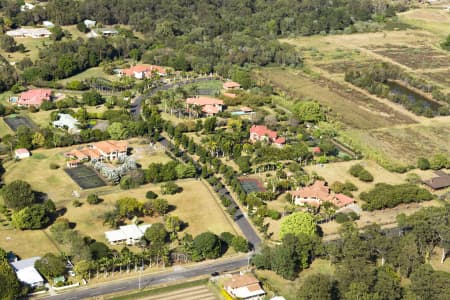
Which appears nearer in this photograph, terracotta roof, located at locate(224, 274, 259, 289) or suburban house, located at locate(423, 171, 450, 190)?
terracotta roof, located at locate(224, 274, 259, 289)

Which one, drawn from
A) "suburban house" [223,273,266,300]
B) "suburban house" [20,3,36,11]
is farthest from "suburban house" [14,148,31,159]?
"suburban house" [20,3,36,11]

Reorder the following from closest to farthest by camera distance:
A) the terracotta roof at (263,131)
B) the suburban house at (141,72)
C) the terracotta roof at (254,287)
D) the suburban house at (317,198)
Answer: the terracotta roof at (254,287) < the suburban house at (317,198) < the terracotta roof at (263,131) < the suburban house at (141,72)

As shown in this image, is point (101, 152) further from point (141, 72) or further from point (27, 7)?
point (27, 7)

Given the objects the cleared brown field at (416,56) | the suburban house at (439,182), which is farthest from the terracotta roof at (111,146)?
the cleared brown field at (416,56)

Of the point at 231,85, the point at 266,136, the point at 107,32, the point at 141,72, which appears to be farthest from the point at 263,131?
the point at 107,32

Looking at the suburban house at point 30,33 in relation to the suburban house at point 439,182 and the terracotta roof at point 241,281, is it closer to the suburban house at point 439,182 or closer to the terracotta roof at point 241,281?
the suburban house at point 439,182

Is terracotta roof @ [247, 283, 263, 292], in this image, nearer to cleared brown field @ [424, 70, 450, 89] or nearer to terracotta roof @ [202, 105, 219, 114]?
terracotta roof @ [202, 105, 219, 114]
